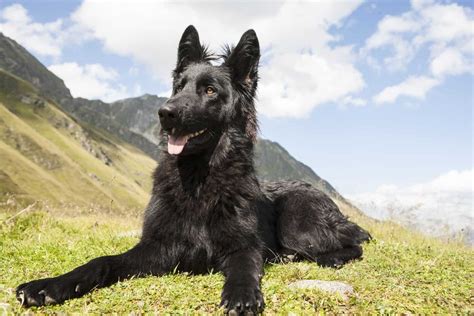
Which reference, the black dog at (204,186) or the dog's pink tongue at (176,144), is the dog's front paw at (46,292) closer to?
the black dog at (204,186)

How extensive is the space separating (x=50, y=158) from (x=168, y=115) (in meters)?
131

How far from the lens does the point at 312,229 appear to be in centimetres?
726

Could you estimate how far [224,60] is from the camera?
6379 mm

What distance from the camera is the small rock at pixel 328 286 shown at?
4530mm

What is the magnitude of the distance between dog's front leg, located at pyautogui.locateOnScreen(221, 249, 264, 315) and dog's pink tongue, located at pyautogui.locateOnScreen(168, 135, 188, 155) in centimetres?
155

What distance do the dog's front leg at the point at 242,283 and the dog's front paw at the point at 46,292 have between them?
1613 millimetres

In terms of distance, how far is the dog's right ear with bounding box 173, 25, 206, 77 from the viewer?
6.47 m

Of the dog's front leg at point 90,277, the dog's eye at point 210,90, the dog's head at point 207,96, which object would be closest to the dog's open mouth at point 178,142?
the dog's head at point 207,96

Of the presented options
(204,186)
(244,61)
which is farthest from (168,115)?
(244,61)

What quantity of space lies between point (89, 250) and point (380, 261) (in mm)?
4925

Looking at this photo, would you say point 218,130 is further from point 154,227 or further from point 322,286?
point 322,286

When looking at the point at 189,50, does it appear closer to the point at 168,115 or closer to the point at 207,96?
the point at 207,96

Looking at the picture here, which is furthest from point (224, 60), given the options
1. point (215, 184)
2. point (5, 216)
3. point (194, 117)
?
point (5, 216)

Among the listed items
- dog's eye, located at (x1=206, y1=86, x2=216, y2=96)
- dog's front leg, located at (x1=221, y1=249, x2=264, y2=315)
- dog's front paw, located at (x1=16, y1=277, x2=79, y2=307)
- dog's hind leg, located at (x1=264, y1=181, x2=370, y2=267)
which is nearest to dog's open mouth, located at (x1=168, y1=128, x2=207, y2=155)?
dog's eye, located at (x1=206, y1=86, x2=216, y2=96)
